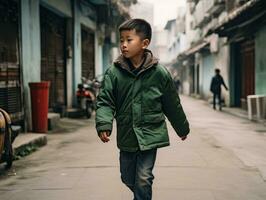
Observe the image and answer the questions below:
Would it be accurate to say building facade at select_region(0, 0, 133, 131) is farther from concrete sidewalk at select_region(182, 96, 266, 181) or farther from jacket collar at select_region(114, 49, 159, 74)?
jacket collar at select_region(114, 49, 159, 74)

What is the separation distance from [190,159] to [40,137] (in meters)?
2.85

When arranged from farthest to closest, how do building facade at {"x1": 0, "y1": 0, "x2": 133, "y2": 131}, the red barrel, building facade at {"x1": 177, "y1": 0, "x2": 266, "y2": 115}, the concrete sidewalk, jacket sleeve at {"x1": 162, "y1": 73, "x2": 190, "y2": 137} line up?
building facade at {"x1": 177, "y1": 0, "x2": 266, "y2": 115}
the red barrel
building facade at {"x1": 0, "y1": 0, "x2": 133, "y2": 131}
the concrete sidewalk
jacket sleeve at {"x1": 162, "y1": 73, "x2": 190, "y2": 137}

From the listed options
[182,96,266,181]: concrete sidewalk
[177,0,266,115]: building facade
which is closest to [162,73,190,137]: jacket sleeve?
[182,96,266,181]: concrete sidewalk

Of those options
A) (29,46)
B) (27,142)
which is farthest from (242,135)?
(29,46)

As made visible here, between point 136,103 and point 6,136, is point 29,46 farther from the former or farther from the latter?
point 136,103

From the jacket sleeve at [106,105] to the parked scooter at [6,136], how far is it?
2.46 m

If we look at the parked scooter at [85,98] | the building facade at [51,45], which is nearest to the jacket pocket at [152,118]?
the building facade at [51,45]

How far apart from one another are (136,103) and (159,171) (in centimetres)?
250

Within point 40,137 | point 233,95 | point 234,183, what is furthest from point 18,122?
point 233,95

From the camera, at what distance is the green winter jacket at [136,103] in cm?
361

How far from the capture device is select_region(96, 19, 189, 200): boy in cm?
360

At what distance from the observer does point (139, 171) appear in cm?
362

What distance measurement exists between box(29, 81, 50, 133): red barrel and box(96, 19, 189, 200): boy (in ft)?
18.8

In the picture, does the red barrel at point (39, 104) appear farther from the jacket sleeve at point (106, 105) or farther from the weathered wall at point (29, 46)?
the jacket sleeve at point (106, 105)
